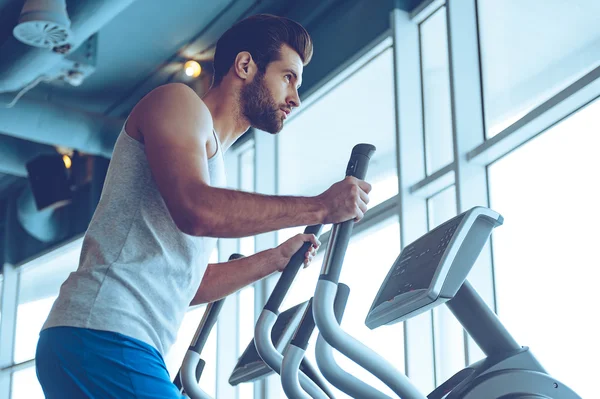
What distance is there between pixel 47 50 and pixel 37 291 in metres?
3.76

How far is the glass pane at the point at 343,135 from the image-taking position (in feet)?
16.3

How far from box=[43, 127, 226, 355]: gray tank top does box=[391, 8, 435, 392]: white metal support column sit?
2.62 meters

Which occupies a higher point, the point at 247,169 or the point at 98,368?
the point at 247,169

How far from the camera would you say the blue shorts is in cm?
161

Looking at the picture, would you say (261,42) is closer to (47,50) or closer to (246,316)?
(47,50)

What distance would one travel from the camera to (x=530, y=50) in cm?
408

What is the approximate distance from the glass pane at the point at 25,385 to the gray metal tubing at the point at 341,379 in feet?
23.1

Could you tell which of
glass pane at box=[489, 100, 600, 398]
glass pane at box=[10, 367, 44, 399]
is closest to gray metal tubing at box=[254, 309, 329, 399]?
glass pane at box=[489, 100, 600, 398]

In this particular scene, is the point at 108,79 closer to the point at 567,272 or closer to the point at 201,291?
the point at 567,272

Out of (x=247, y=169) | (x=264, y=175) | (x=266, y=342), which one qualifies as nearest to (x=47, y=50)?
(x=264, y=175)

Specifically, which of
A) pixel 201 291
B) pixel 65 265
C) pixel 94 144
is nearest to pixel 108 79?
pixel 94 144

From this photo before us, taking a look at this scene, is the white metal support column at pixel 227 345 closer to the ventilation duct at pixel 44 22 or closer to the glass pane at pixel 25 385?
the ventilation duct at pixel 44 22

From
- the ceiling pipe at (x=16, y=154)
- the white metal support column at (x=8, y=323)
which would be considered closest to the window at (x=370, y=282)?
the ceiling pipe at (x=16, y=154)

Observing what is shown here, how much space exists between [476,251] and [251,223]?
444mm
